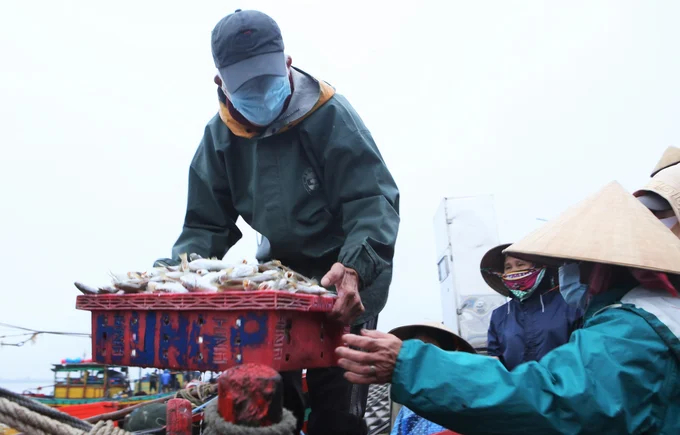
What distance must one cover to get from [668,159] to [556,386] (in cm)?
213

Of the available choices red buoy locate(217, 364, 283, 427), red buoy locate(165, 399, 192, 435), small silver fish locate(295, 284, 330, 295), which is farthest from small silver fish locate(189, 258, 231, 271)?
red buoy locate(217, 364, 283, 427)

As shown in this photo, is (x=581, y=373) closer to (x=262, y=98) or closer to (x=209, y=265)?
(x=209, y=265)

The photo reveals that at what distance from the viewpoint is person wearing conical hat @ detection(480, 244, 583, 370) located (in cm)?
421

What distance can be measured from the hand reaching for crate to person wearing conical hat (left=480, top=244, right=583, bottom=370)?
8.19 feet

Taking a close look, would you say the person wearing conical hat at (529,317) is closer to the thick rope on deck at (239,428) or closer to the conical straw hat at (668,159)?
the conical straw hat at (668,159)

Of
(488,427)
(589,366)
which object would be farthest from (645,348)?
(488,427)

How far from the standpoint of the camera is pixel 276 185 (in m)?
2.74

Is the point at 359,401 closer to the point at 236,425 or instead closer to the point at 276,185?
the point at 276,185

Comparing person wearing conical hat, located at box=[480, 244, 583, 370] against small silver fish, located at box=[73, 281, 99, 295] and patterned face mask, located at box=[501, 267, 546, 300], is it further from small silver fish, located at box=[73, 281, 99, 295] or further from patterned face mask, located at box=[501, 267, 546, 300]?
small silver fish, located at box=[73, 281, 99, 295]

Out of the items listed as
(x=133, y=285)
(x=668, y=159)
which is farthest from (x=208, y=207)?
(x=668, y=159)

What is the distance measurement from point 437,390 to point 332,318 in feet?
1.78

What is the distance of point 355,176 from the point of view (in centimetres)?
264

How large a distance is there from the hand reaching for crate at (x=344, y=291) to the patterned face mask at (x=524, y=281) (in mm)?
2816

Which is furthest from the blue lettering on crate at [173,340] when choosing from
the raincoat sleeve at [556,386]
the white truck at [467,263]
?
the white truck at [467,263]
